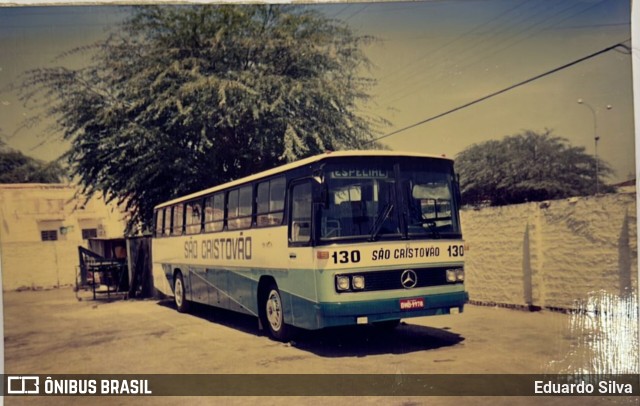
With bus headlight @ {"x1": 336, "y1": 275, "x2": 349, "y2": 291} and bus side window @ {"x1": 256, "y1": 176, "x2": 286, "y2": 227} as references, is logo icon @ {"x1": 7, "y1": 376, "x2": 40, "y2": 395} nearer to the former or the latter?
bus side window @ {"x1": 256, "y1": 176, "x2": 286, "y2": 227}

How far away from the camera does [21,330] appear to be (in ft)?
24.5

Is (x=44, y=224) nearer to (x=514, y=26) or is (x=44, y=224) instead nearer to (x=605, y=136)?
(x=514, y=26)

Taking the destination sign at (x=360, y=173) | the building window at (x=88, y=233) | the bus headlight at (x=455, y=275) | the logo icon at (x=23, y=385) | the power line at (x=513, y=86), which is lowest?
the logo icon at (x=23, y=385)

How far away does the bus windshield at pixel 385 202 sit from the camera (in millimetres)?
6887

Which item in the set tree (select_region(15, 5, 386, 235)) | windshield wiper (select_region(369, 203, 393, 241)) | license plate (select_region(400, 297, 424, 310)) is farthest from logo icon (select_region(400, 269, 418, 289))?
tree (select_region(15, 5, 386, 235))

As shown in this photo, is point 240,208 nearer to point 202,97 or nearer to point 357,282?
point 202,97

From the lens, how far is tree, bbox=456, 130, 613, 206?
7305 mm

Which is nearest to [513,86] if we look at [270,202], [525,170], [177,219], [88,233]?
[525,170]

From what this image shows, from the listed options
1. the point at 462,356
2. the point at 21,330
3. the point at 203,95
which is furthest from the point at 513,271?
the point at 21,330

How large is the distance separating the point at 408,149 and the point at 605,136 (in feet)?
6.69

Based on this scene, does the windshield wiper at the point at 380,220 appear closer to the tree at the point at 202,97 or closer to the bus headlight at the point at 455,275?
the bus headlight at the point at 455,275

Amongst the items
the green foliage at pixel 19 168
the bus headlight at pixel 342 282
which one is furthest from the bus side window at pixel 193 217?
the bus headlight at pixel 342 282

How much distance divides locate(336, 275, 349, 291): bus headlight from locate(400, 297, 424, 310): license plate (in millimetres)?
612

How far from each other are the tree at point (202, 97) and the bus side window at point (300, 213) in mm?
1347
